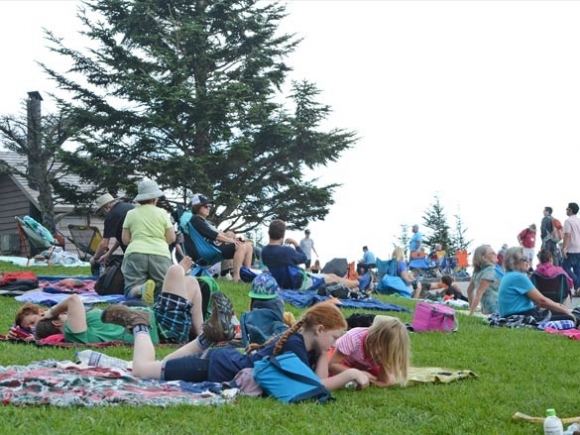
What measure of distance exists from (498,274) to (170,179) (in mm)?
15443

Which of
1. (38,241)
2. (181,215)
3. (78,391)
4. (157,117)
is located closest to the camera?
(78,391)

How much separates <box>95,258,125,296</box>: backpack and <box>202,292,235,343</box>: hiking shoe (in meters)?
5.36

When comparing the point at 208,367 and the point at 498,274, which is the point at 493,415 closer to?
the point at 208,367

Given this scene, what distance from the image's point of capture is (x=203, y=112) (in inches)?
1083

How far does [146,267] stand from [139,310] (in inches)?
86.3

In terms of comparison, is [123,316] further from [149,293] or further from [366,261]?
[366,261]

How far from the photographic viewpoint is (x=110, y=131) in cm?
2853

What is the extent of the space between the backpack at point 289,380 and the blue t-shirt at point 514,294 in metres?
5.70

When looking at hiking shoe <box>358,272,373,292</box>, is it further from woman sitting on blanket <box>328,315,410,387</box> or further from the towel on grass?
woman sitting on blanket <box>328,315,410,387</box>

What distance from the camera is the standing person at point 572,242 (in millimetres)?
17344

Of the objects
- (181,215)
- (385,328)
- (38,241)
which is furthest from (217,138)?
(385,328)

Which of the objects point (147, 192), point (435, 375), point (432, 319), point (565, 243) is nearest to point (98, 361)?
point (435, 375)

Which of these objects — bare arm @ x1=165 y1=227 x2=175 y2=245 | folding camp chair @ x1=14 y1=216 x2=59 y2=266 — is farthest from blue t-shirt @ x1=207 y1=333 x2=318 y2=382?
folding camp chair @ x1=14 y1=216 x2=59 y2=266

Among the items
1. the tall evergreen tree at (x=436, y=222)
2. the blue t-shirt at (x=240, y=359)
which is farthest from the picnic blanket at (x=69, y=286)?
the tall evergreen tree at (x=436, y=222)
